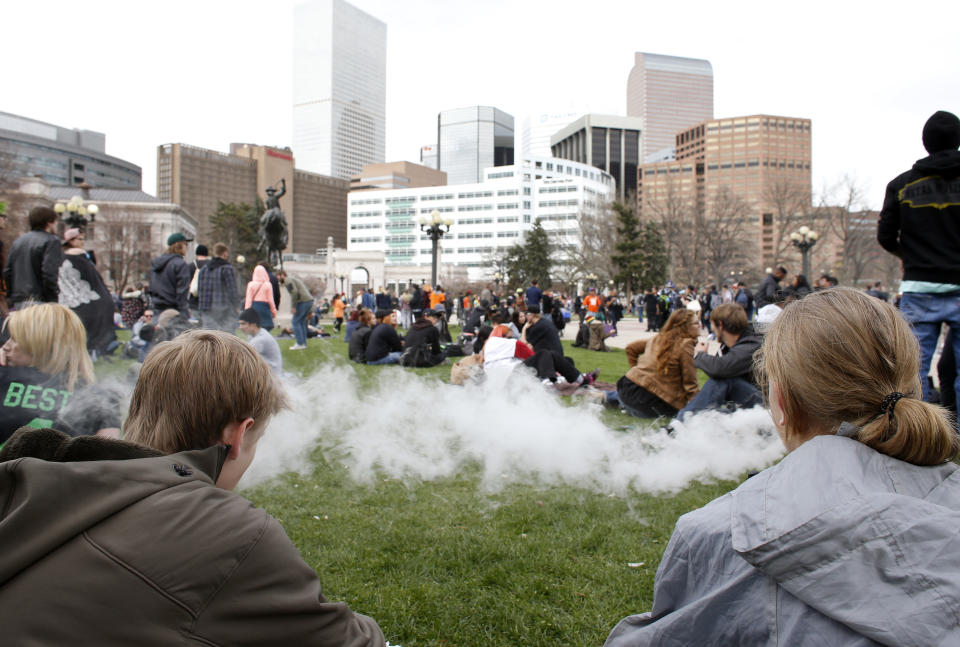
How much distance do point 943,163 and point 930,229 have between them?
1.51ft

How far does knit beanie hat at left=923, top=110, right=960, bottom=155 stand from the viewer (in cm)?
437

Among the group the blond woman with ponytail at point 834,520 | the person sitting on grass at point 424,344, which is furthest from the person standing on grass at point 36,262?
the blond woman with ponytail at point 834,520

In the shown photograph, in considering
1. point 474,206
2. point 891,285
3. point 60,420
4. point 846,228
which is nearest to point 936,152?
point 60,420

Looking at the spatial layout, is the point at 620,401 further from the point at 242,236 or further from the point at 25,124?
the point at 25,124

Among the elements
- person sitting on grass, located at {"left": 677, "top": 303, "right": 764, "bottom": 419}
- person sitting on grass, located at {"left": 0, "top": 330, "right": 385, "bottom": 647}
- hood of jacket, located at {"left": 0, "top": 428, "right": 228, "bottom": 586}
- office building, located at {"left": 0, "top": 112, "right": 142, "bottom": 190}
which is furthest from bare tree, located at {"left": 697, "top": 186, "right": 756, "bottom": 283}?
office building, located at {"left": 0, "top": 112, "right": 142, "bottom": 190}

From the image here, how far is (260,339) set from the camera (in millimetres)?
7125

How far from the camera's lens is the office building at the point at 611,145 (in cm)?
17275

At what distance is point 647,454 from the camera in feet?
16.4

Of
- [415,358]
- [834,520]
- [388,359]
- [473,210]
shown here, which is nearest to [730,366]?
[834,520]

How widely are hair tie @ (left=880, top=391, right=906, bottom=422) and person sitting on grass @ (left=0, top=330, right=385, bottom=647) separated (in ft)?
4.18

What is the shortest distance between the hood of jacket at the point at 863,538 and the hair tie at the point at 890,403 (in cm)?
10

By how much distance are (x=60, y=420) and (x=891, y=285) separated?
245ft

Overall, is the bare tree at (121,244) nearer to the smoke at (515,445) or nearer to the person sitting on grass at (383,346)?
the person sitting on grass at (383,346)

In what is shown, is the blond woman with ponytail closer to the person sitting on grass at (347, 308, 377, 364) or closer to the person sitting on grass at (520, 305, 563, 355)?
the person sitting on grass at (520, 305, 563, 355)
